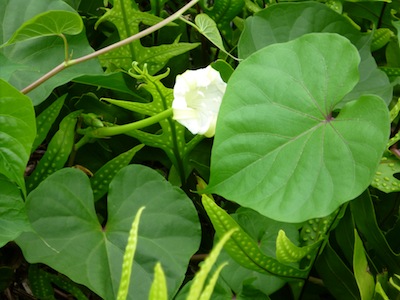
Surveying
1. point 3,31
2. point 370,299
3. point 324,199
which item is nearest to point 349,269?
point 370,299

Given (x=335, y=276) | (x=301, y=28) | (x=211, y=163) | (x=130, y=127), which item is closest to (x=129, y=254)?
(x=211, y=163)

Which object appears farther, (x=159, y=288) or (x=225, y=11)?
(x=225, y=11)

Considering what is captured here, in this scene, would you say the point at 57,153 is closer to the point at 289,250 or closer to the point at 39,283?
the point at 39,283

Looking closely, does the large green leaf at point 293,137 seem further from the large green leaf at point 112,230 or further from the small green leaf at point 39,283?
the small green leaf at point 39,283

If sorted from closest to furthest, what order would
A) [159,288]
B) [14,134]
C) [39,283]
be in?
[159,288] → [14,134] → [39,283]

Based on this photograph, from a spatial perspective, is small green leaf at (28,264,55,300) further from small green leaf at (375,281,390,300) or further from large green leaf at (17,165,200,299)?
small green leaf at (375,281,390,300)
